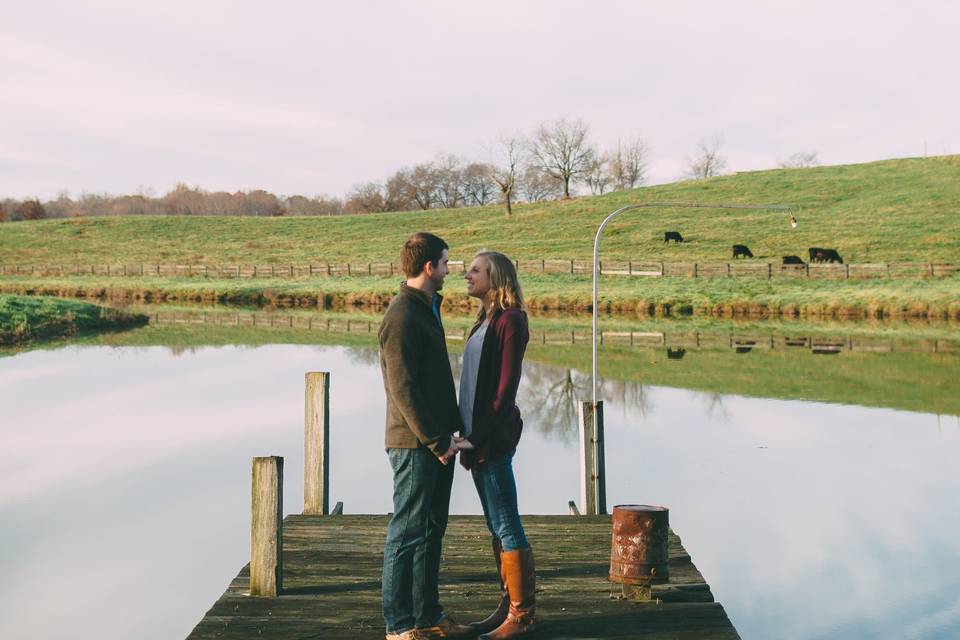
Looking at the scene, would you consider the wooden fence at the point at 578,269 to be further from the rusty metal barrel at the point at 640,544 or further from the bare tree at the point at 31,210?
the bare tree at the point at 31,210

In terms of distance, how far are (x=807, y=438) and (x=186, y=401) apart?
37.7ft

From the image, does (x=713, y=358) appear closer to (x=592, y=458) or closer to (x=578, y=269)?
(x=592, y=458)

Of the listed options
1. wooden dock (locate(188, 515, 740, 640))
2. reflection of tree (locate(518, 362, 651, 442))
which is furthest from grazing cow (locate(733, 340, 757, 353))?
wooden dock (locate(188, 515, 740, 640))

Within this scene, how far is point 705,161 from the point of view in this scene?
124875 mm

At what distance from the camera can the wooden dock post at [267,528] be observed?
668 cm

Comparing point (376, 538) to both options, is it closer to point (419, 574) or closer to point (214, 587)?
point (214, 587)

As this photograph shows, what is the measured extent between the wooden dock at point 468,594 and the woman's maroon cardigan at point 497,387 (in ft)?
4.05

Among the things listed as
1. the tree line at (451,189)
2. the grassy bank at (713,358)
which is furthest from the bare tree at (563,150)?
the grassy bank at (713,358)

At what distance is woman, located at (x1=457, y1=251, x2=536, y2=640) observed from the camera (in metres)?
5.79

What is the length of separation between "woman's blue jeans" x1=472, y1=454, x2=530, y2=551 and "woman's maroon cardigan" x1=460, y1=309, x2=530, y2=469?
0.07 m

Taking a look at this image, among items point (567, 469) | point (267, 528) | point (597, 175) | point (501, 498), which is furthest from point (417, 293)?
point (597, 175)

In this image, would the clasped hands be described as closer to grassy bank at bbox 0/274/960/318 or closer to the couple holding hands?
→ the couple holding hands

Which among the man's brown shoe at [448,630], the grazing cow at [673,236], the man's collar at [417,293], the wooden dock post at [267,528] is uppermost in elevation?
the grazing cow at [673,236]

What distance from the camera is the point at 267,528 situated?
22.2ft
